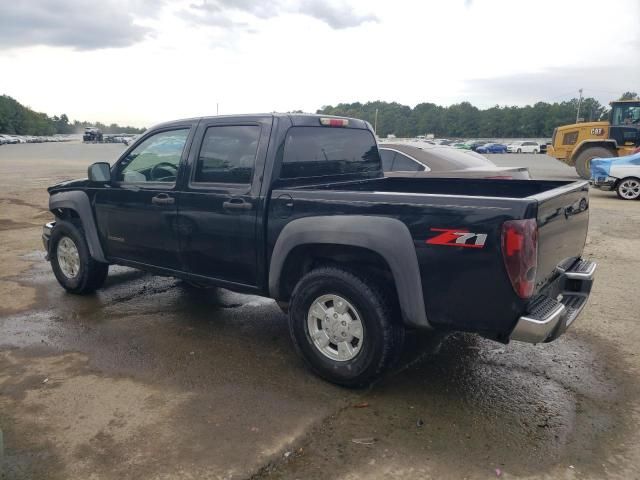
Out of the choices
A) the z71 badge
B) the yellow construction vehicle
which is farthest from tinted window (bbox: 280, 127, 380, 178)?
the yellow construction vehicle

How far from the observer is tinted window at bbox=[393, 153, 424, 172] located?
8.19 meters

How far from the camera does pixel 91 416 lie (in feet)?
11.4

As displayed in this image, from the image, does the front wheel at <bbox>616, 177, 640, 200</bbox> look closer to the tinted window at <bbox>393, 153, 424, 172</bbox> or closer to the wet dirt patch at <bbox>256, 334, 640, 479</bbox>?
the tinted window at <bbox>393, 153, 424, 172</bbox>

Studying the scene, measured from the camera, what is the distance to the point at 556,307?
11.0 feet

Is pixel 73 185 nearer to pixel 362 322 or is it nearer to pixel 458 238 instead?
pixel 362 322

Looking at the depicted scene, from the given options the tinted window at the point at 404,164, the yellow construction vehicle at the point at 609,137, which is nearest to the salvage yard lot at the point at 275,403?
the tinted window at the point at 404,164

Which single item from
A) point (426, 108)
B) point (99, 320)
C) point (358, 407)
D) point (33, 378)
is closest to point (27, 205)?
point (99, 320)

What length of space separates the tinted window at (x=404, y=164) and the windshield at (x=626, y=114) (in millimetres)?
14658

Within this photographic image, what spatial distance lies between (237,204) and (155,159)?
1324mm

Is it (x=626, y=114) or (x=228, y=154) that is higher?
(x=626, y=114)

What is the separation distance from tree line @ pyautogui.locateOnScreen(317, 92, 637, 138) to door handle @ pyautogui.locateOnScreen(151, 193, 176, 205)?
90.8 m

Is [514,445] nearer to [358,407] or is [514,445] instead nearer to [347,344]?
[358,407]

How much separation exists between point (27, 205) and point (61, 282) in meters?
7.80

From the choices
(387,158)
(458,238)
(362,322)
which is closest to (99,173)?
(362,322)
